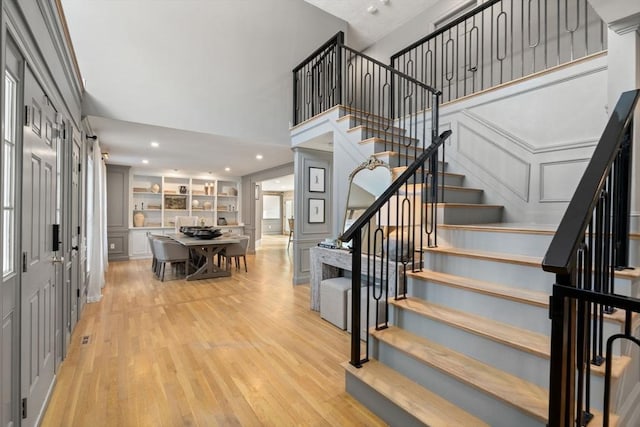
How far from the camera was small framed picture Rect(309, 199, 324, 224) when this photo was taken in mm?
5496

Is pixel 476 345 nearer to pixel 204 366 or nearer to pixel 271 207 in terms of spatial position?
pixel 204 366

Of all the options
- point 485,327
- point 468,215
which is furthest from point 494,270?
point 468,215

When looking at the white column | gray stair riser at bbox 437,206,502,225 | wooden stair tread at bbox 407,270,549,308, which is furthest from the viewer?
gray stair riser at bbox 437,206,502,225

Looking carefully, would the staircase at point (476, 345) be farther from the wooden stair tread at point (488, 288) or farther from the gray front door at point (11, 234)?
the gray front door at point (11, 234)

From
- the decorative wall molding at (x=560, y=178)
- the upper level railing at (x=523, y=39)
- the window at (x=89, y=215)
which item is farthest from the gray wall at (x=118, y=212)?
the decorative wall molding at (x=560, y=178)

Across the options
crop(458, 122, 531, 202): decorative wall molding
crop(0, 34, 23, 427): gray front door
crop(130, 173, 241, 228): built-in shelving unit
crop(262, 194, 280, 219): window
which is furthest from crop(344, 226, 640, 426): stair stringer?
crop(262, 194, 280, 219): window

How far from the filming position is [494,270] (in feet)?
6.78

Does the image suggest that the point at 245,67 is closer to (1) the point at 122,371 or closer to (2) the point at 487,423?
(1) the point at 122,371

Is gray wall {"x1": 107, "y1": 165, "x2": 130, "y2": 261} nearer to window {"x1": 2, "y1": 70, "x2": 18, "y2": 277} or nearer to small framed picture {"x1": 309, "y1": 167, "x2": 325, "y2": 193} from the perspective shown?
small framed picture {"x1": 309, "y1": 167, "x2": 325, "y2": 193}

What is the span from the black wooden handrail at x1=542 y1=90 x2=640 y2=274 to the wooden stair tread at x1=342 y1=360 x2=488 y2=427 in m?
1.03

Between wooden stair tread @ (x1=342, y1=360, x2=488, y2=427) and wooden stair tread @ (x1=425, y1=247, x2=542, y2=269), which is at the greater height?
wooden stair tread @ (x1=425, y1=247, x2=542, y2=269)

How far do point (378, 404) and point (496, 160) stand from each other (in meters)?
2.91

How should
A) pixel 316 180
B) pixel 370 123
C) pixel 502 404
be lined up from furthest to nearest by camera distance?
1. pixel 316 180
2. pixel 370 123
3. pixel 502 404

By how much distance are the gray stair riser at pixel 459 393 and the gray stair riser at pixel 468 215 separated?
129cm
